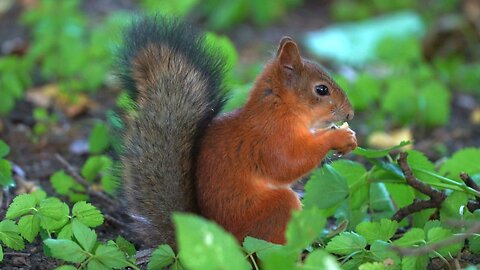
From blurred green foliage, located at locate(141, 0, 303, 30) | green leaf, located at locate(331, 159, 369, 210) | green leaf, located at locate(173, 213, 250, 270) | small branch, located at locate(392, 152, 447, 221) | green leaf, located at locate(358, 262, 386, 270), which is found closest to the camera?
green leaf, located at locate(173, 213, 250, 270)

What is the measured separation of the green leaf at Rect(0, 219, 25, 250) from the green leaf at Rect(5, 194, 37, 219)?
0.03 m

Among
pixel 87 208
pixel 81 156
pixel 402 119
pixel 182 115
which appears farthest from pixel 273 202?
pixel 402 119

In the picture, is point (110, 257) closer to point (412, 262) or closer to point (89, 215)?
point (89, 215)

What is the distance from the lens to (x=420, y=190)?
A: 277 cm

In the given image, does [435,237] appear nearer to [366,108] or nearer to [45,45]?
[366,108]

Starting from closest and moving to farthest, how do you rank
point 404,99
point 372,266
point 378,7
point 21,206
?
point 372,266
point 21,206
point 404,99
point 378,7

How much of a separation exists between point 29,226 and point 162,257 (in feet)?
1.36

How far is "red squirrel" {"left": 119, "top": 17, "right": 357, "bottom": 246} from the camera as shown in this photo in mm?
2502

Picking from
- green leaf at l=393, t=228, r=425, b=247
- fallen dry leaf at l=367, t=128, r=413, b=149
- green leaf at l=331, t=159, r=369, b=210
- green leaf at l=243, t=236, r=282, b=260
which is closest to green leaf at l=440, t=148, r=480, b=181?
green leaf at l=331, t=159, r=369, b=210

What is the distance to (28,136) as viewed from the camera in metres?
3.95

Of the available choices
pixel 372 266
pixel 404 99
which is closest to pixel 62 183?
pixel 372 266

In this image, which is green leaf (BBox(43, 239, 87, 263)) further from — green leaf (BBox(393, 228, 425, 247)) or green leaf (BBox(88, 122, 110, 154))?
green leaf (BBox(88, 122, 110, 154))

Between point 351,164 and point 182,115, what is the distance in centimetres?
68

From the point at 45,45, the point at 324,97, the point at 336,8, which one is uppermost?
the point at 324,97
